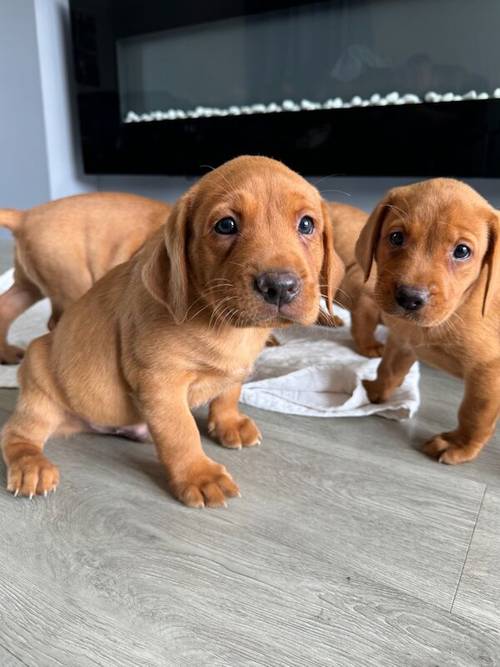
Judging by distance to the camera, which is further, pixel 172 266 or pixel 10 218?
pixel 10 218

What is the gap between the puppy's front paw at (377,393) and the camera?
230 centimetres

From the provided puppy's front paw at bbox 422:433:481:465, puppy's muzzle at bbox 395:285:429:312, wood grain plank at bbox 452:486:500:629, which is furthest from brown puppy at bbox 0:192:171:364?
wood grain plank at bbox 452:486:500:629

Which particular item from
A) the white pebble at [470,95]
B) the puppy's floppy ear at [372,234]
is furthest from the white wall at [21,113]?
the puppy's floppy ear at [372,234]

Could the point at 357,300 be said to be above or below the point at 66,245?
below

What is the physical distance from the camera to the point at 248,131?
4.78 meters

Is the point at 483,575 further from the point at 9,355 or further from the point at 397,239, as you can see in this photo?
the point at 9,355

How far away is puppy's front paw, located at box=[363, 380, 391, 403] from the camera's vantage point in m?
2.30

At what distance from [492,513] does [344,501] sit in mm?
442

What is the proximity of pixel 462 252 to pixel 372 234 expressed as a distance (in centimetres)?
32

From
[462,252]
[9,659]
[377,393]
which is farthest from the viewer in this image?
[377,393]

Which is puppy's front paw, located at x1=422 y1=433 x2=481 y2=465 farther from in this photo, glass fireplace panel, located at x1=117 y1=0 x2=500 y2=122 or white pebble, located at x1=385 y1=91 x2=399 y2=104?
white pebble, located at x1=385 y1=91 x2=399 y2=104

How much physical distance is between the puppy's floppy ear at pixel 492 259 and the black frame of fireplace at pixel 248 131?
2.42m

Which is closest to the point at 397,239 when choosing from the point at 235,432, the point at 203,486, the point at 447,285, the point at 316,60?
the point at 447,285

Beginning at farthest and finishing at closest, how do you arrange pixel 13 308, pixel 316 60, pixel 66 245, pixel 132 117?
pixel 132 117 → pixel 316 60 → pixel 13 308 → pixel 66 245
